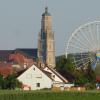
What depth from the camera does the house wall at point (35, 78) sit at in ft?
300

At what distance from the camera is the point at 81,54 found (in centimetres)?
11000

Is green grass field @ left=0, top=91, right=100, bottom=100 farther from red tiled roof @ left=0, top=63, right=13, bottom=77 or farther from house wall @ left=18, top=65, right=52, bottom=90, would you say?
red tiled roof @ left=0, top=63, right=13, bottom=77

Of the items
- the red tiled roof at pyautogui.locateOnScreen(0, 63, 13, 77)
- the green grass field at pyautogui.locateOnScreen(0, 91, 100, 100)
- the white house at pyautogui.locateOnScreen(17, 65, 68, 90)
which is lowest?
the green grass field at pyautogui.locateOnScreen(0, 91, 100, 100)

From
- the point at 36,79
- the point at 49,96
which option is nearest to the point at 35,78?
the point at 36,79

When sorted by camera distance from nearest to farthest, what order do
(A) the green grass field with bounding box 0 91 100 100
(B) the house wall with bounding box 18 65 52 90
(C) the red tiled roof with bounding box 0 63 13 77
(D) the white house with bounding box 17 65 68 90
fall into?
(A) the green grass field with bounding box 0 91 100 100
(D) the white house with bounding box 17 65 68 90
(B) the house wall with bounding box 18 65 52 90
(C) the red tiled roof with bounding box 0 63 13 77

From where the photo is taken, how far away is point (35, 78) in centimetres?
9281

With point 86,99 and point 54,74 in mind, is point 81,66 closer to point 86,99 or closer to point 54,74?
point 54,74

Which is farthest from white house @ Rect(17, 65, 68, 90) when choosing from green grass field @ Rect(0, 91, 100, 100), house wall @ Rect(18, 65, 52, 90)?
green grass field @ Rect(0, 91, 100, 100)

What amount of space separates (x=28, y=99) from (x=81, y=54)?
55016 millimetres

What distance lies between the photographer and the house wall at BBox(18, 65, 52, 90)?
91.5m

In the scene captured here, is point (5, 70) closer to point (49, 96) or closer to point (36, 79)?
point (36, 79)

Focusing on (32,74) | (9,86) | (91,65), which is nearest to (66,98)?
(9,86)

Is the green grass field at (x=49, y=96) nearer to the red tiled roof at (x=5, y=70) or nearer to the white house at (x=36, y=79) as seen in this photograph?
the white house at (x=36, y=79)

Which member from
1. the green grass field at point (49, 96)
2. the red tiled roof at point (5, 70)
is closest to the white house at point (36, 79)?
the red tiled roof at point (5, 70)
